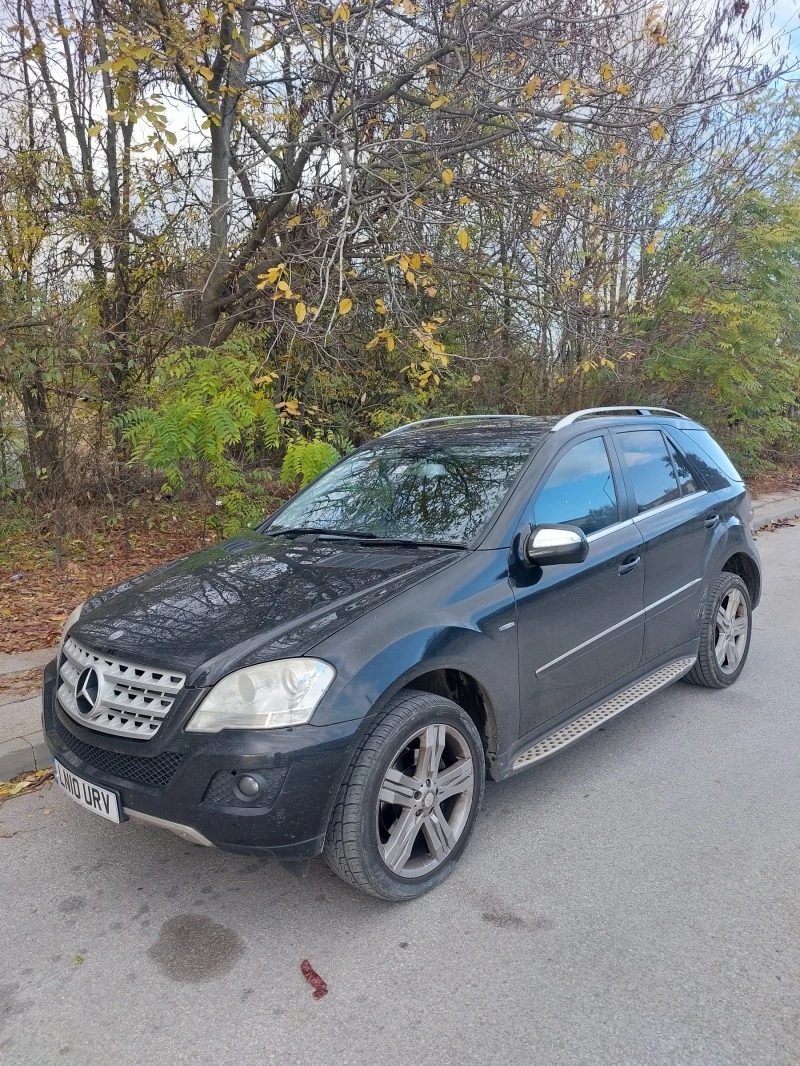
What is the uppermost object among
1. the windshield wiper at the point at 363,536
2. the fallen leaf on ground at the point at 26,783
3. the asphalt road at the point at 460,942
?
the windshield wiper at the point at 363,536

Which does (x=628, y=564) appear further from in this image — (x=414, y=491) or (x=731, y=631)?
(x=731, y=631)

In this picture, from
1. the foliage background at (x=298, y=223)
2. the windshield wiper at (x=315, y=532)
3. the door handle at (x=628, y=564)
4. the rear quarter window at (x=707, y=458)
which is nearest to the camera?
the windshield wiper at (x=315, y=532)

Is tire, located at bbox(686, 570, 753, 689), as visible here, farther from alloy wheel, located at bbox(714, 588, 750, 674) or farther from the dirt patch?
the dirt patch

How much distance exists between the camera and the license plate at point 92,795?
108 inches

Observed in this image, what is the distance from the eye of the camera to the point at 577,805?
3625 mm

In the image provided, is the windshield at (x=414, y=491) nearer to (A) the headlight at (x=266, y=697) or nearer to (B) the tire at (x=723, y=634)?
(A) the headlight at (x=266, y=697)

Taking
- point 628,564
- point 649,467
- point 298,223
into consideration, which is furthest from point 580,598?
point 298,223

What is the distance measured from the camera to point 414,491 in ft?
12.8

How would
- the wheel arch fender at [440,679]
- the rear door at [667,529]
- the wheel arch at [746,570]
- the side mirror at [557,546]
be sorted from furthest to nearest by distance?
the wheel arch at [746,570]
the rear door at [667,529]
the side mirror at [557,546]
the wheel arch fender at [440,679]

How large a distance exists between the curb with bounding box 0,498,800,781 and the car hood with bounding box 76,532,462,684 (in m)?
1.00

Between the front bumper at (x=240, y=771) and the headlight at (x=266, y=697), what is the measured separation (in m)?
0.03

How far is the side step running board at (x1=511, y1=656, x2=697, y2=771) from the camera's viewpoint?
3.44 meters

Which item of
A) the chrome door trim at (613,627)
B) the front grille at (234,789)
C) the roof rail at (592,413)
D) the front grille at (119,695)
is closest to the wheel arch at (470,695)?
the chrome door trim at (613,627)

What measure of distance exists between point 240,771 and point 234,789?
68 mm
